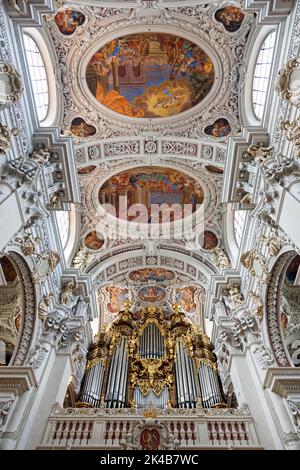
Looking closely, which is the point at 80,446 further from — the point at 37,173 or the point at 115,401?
the point at 37,173

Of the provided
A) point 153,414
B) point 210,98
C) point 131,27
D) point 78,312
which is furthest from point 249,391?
point 131,27

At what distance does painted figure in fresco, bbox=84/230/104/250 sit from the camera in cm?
1627

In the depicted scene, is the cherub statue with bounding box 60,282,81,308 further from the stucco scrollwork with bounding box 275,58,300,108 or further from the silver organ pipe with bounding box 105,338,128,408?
the stucco scrollwork with bounding box 275,58,300,108

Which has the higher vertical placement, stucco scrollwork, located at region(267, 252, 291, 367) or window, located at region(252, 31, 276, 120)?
window, located at region(252, 31, 276, 120)

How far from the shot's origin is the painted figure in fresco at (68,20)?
11.2 meters

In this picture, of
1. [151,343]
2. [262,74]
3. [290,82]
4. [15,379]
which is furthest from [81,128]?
[151,343]

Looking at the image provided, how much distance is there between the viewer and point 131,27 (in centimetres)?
1168

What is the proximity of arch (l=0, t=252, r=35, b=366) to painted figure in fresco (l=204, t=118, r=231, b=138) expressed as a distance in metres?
8.51

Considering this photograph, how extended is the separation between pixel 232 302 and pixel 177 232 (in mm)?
4835

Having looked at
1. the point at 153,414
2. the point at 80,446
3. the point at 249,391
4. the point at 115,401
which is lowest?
the point at 80,446

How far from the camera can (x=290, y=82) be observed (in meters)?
8.45

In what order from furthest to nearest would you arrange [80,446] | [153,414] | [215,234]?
[215,234] < [153,414] < [80,446]

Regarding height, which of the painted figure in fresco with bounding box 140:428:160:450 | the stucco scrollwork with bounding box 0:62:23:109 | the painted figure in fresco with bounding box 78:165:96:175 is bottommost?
the painted figure in fresco with bounding box 140:428:160:450

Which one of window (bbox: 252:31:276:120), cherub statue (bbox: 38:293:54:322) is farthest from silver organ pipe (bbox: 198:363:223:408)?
window (bbox: 252:31:276:120)
